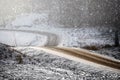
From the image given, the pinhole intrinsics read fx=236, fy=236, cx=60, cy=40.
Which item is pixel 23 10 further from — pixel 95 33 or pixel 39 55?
pixel 39 55

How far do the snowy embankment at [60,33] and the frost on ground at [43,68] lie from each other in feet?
37.1

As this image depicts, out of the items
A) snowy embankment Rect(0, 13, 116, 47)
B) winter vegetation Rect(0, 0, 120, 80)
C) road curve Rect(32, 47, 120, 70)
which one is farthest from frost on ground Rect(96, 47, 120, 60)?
snowy embankment Rect(0, 13, 116, 47)

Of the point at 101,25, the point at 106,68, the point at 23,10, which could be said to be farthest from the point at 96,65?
the point at 23,10

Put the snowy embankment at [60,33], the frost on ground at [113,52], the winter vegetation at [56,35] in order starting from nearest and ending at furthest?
1. the winter vegetation at [56,35]
2. the frost on ground at [113,52]
3. the snowy embankment at [60,33]

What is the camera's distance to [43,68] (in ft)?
51.5

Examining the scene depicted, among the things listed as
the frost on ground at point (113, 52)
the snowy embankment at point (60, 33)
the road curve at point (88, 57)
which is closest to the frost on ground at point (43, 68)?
the road curve at point (88, 57)

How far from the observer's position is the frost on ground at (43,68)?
13612 mm

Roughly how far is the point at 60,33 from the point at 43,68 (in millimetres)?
24432

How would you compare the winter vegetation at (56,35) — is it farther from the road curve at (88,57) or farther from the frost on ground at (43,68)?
the road curve at (88,57)

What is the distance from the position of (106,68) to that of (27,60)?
5.87 metres

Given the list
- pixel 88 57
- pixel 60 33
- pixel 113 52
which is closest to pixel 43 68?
pixel 88 57

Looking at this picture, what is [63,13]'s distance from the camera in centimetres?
5197

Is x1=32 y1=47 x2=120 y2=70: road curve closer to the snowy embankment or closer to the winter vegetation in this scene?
the winter vegetation

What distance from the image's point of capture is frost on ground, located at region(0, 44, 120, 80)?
1361cm
